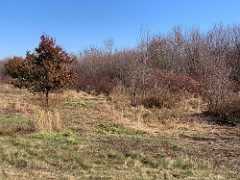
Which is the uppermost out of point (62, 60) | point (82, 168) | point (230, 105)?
point (62, 60)

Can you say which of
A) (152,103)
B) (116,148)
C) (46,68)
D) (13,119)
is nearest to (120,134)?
(116,148)

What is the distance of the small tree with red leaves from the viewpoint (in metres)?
15.8

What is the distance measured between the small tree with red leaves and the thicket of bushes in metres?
5.50

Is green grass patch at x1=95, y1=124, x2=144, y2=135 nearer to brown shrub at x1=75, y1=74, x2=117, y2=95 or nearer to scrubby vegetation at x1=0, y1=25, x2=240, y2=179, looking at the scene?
scrubby vegetation at x1=0, y1=25, x2=240, y2=179

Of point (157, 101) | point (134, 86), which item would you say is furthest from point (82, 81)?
point (157, 101)

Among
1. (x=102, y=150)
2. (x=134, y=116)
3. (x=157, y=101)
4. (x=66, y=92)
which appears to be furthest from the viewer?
(x=66, y=92)

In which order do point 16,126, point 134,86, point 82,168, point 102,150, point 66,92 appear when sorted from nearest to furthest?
point 82,168
point 102,150
point 16,126
point 134,86
point 66,92

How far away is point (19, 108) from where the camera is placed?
1711 cm

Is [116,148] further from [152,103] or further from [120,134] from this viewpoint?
[152,103]

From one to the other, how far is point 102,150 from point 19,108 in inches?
340

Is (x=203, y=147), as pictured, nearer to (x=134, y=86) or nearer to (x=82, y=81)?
(x=134, y=86)

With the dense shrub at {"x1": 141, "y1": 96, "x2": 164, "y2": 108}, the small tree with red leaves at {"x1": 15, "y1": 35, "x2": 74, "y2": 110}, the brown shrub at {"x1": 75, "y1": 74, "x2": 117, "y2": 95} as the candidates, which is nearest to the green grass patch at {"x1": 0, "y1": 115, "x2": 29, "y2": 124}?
the small tree with red leaves at {"x1": 15, "y1": 35, "x2": 74, "y2": 110}

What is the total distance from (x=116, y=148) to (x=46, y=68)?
276 inches

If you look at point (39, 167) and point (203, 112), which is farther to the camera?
point (203, 112)
